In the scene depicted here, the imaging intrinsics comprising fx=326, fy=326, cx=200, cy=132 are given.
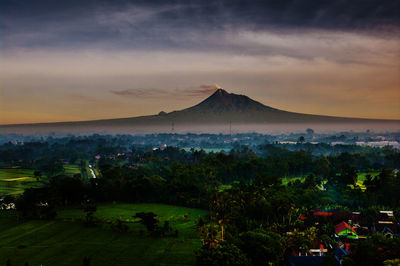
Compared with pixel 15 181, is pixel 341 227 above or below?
above

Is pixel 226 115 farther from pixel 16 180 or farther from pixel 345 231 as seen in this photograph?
pixel 345 231

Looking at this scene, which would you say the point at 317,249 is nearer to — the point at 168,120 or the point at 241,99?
the point at 241,99

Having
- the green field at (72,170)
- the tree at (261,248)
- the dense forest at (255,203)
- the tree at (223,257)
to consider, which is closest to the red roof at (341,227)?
the dense forest at (255,203)

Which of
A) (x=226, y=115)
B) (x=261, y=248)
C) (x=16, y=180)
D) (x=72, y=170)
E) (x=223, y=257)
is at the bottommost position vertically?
(x=72, y=170)

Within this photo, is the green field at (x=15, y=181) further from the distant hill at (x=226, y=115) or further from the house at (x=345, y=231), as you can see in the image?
the distant hill at (x=226, y=115)

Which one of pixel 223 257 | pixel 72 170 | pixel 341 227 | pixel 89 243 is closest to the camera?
pixel 223 257

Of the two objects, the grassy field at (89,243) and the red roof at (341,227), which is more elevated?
the red roof at (341,227)

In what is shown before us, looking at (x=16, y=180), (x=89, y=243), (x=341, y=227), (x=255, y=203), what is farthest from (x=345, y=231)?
(x=16, y=180)
